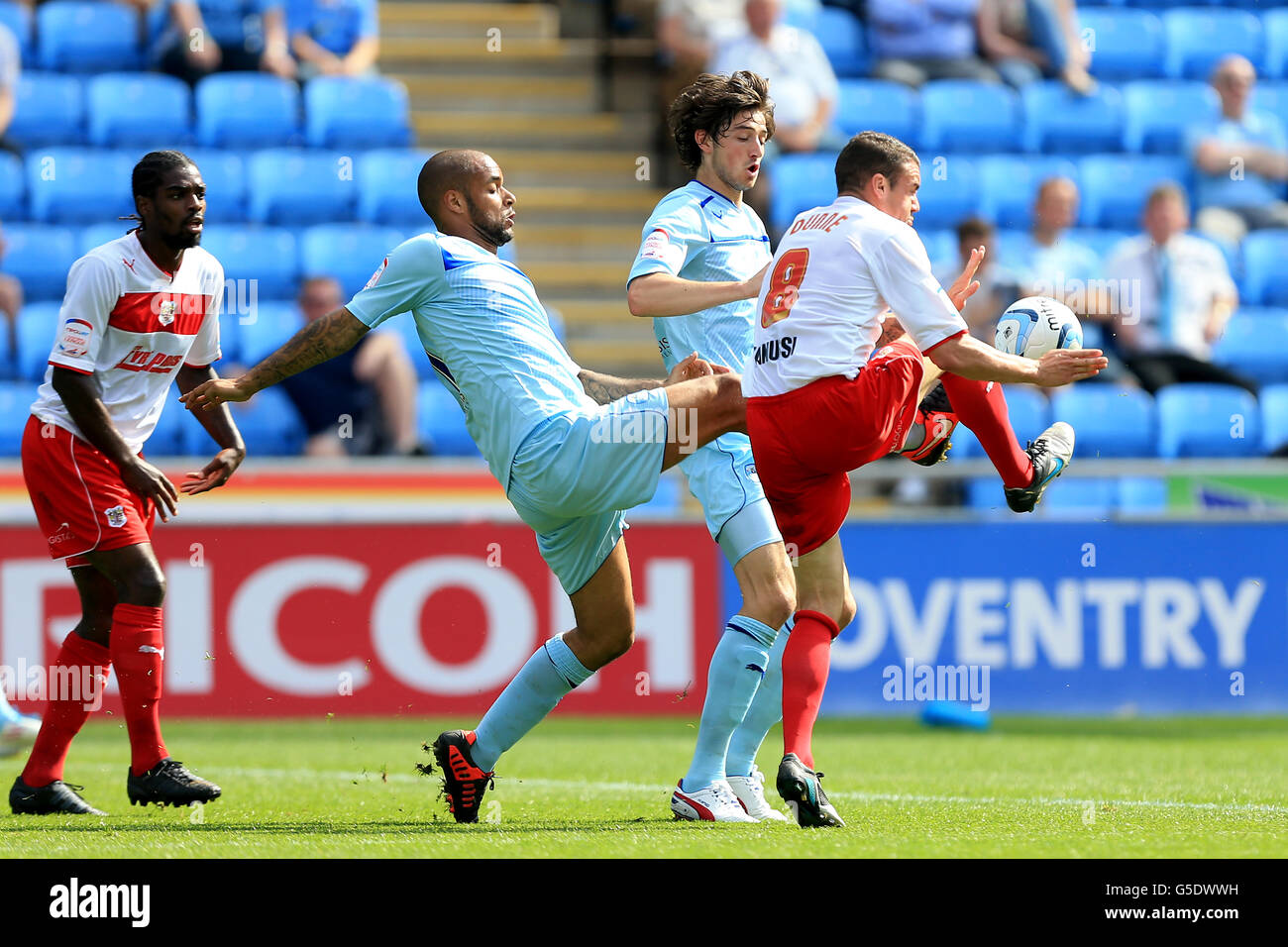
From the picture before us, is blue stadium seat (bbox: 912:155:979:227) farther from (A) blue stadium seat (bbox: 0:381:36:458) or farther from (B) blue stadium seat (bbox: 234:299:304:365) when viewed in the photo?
(A) blue stadium seat (bbox: 0:381:36:458)

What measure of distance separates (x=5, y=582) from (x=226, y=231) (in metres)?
3.44

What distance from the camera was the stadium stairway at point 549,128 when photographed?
12508 mm

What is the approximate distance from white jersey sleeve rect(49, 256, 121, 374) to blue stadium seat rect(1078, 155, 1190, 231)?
8551mm

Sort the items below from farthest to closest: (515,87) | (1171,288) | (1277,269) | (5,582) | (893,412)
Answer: (515,87), (1277,269), (1171,288), (5,582), (893,412)

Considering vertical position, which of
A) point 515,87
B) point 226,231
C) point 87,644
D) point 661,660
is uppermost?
point 515,87

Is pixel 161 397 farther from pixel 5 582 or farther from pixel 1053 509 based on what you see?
pixel 1053 509

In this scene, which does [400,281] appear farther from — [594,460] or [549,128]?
[549,128]

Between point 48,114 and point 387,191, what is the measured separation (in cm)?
249

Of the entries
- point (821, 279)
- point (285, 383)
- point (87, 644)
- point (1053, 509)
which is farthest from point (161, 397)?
point (1053, 509)

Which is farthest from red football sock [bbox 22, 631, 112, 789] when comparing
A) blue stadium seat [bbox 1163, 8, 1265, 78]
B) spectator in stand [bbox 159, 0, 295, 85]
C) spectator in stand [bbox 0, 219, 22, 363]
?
blue stadium seat [bbox 1163, 8, 1265, 78]

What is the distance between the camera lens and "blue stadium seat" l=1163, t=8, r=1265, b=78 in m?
13.9

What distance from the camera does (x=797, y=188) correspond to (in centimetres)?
1173

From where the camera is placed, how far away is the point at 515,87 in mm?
13875

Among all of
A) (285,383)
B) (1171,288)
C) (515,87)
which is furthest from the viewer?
(515,87)
